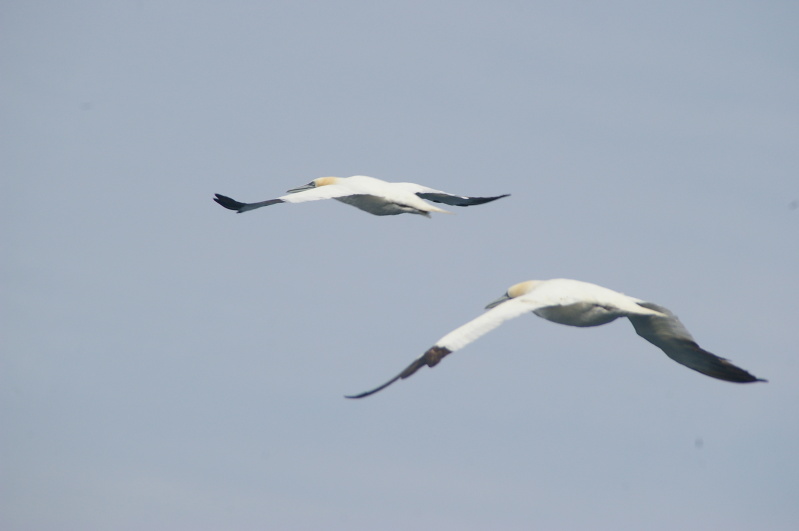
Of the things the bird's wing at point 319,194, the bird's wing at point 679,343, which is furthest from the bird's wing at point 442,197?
the bird's wing at point 679,343

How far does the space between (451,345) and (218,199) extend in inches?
307

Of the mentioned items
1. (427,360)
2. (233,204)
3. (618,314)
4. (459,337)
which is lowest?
(427,360)

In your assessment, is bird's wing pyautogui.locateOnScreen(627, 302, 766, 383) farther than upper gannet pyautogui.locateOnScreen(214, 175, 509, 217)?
No

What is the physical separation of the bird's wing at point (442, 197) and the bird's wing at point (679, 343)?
5.99 m

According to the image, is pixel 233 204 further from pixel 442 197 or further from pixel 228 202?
pixel 442 197

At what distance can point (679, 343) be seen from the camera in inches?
791

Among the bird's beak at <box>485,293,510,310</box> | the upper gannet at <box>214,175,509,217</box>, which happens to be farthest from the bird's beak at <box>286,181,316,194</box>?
the bird's beak at <box>485,293,510,310</box>

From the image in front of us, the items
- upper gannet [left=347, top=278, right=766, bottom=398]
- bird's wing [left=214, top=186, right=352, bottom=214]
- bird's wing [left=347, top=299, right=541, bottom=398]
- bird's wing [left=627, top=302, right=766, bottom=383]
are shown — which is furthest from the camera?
bird's wing [left=214, top=186, right=352, bottom=214]

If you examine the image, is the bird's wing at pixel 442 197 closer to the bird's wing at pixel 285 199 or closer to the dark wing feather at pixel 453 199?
the dark wing feather at pixel 453 199

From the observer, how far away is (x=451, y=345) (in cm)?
1772

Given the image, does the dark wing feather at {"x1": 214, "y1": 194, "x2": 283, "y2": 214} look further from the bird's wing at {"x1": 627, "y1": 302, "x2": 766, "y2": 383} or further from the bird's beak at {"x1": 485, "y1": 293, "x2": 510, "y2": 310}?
the bird's wing at {"x1": 627, "y1": 302, "x2": 766, "y2": 383}

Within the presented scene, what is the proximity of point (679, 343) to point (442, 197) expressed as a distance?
25.3ft

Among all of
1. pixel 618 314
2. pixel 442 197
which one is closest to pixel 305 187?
pixel 442 197

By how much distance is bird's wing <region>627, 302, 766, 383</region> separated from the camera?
19516 millimetres
